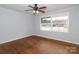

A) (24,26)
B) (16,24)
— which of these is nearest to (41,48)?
(24,26)

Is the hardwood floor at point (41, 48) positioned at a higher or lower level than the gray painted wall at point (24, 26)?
lower

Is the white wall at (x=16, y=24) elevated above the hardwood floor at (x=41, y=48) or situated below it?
above

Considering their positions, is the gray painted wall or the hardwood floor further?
the gray painted wall

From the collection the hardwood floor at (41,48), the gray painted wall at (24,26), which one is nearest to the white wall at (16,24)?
the gray painted wall at (24,26)

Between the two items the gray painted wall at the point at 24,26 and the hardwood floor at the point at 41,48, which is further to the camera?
the gray painted wall at the point at 24,26

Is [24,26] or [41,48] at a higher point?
[24,26]

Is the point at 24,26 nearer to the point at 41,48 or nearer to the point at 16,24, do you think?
the point at 16,24

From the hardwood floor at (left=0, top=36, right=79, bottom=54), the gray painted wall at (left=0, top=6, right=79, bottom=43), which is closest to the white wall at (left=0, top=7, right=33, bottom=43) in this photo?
the gray painted wall at (left=0, top=6, right=79, bottom=43)

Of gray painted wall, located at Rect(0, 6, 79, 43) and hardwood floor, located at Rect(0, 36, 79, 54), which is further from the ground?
gray painted wall, located at Rect(0, 6, 79, 43)

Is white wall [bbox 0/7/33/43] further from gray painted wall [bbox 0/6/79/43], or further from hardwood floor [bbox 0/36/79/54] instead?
hardwood floor [bbox 0/36/79/54]

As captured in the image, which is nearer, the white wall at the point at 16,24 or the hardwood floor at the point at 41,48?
the hardwood floor at the point at 41,48

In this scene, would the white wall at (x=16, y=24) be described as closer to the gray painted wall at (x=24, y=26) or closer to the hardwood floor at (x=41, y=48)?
the gray painted wall at (x=24, y=26)
